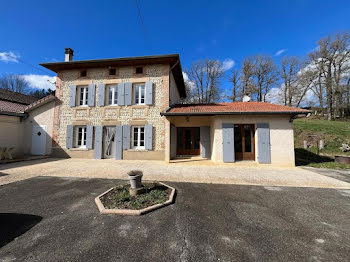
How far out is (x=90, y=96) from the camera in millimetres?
9539

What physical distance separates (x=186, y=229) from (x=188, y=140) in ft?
25.9

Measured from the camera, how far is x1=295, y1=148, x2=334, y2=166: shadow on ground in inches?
329

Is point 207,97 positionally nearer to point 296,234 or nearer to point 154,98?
point 154,98

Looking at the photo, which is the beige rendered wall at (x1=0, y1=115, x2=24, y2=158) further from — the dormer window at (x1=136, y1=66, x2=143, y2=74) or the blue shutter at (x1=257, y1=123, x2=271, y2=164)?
the blue shutter at (x1=257, y1=123, x2=271, y2=164)

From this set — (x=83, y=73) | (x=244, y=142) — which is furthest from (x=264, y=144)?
(x=83, y=73)

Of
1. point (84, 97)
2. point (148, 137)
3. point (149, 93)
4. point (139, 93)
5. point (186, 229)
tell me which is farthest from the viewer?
point (84, 97)

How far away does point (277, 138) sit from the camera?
7.42m

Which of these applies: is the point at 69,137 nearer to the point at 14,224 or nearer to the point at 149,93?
the point at 149,93

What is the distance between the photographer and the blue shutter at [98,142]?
914 cm

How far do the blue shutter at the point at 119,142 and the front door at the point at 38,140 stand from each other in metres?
5.61

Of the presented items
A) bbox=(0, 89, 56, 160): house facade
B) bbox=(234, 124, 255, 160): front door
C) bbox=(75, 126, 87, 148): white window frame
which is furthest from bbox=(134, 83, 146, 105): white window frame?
bbox=(234, 124, 255, 160): front door

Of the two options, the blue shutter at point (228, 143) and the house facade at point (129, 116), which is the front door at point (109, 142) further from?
the blue shutter at point (228, 143)

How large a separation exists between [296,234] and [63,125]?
499 inches

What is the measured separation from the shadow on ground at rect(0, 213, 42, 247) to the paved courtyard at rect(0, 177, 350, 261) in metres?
0.02
